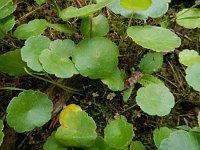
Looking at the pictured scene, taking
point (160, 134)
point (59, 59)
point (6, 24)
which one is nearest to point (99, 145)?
point (160, 134)

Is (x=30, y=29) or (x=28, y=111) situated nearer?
(x=28, y=111)

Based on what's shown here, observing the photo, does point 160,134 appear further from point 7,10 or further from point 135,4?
point 7,10

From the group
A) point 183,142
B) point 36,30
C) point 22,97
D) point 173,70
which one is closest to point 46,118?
point 22,97

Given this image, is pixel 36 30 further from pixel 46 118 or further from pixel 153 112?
pixel 153 112

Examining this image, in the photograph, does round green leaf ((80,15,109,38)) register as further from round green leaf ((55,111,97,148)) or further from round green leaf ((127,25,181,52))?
round green leaf ((55,111,97,148))

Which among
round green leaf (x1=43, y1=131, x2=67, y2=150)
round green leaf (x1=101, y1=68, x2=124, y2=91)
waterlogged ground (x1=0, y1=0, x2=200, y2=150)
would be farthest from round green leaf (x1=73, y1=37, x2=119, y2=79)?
round green leaf (x1=43, y1=131, x2=67, y2=150)

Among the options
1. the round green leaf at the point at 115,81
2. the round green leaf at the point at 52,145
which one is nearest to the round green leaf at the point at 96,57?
the round green leaf at the point at 115,81

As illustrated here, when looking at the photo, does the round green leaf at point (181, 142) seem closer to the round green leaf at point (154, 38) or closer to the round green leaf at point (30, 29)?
the round green leaf at point (154, 38)
